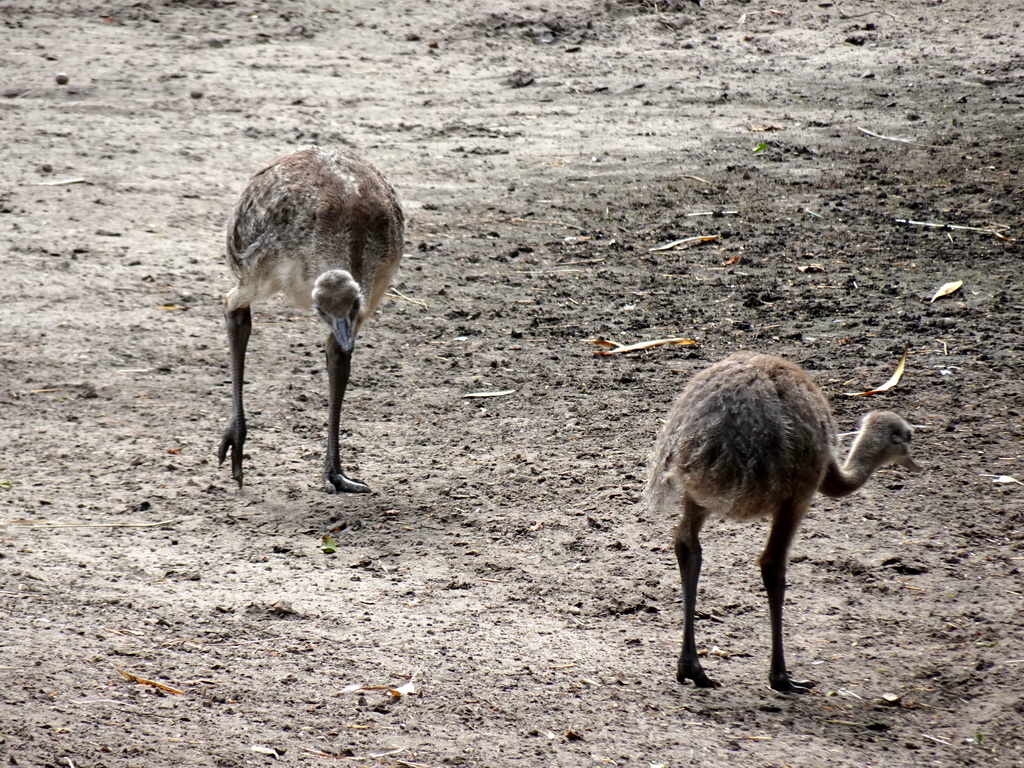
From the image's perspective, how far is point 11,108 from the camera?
39.7 feet

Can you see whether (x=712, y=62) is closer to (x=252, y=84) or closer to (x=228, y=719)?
(x=252, y=84)

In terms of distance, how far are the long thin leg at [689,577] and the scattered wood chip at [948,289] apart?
4487 millimetres

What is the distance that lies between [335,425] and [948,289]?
464 cm

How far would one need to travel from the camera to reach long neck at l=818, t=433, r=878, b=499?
5164 mm

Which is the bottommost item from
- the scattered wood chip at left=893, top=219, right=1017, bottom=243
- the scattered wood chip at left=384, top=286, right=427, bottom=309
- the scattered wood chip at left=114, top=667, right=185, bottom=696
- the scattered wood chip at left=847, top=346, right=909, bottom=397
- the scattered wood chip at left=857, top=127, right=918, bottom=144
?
the scattered wood chip at left=114, top=667, right=185, bottom=696

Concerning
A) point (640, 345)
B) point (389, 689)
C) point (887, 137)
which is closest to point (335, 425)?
point (389, 689)

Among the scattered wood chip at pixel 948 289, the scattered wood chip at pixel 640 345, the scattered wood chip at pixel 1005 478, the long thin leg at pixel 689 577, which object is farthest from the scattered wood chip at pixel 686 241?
the long thin leg at pixel 689 577

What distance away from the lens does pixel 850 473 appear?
532cm

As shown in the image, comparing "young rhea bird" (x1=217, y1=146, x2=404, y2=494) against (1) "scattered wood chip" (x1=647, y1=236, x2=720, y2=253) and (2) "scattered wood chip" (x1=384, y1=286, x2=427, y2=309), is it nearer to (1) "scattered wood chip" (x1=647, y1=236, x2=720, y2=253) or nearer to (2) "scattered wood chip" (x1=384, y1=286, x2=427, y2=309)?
(2) "scattered wood chip" (x1=384, y1=286, x2=427, y2=309)

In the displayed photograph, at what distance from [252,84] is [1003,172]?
24.4 ft

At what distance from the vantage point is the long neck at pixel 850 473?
5.16 metres

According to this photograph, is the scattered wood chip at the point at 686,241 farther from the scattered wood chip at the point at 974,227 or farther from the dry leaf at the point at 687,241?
the scattered wood chip at the point at 974,227

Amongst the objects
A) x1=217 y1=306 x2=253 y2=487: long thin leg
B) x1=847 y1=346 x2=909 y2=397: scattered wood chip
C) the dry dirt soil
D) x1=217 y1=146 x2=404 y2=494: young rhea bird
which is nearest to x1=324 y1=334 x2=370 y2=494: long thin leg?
x1=217 y1=146 x2=404 y2=494: young rhea bird

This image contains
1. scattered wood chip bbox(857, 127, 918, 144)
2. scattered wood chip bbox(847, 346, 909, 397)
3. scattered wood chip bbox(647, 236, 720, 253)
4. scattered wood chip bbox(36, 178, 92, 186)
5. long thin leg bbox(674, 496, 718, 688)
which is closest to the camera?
long thin leg bbox(674, 496, 718, 688)
